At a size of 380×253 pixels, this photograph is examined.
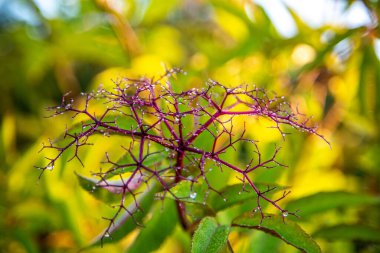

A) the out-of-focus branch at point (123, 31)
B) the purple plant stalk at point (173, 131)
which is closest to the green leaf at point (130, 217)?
the purple plant stalk at point (173, 131)

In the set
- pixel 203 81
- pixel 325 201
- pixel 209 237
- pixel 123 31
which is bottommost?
pixel 209 237

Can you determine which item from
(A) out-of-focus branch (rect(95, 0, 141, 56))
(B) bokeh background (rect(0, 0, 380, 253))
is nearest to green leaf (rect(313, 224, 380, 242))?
(B) bokeh background (rect(0, 0, 380, 253))

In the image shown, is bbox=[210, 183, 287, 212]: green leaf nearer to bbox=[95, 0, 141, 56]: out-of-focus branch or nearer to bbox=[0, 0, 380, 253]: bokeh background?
bbox=[0, 0, 380, 253]: bokeh background

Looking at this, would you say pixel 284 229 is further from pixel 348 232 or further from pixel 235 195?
pixel 348 232

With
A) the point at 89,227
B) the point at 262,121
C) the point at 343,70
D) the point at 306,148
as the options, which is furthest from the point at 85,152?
the point at 343,70

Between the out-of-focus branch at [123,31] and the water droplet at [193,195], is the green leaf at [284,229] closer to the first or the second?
the water droplet at [193,195]

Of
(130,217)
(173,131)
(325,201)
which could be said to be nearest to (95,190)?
(130,217)
